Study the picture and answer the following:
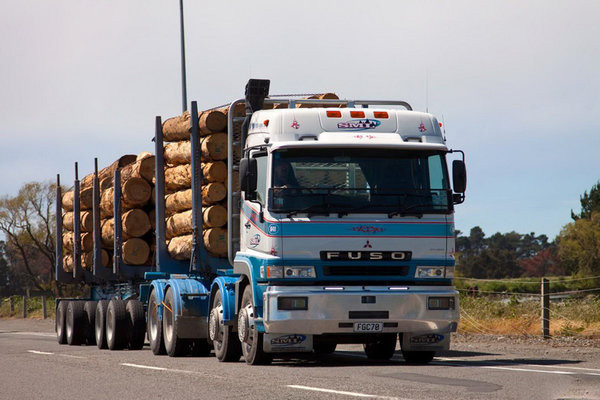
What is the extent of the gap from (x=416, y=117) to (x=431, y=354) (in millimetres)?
3319

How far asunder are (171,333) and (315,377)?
5966 millimetres

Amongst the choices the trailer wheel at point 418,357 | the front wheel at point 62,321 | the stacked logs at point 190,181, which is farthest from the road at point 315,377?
the front wheel at point 62,321

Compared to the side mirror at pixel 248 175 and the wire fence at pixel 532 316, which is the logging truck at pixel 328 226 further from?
the wire fence at pixel 532 316

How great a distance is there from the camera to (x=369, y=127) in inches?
572

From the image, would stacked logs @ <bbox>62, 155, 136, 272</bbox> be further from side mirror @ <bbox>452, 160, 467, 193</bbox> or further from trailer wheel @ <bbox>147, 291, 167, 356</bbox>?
side mirror @ <bbox>452, 160, 467, 193</bbox>

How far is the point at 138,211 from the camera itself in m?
20.6

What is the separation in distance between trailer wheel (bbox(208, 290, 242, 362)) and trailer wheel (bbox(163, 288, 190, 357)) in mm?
1175

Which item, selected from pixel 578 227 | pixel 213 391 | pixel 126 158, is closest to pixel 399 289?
pixel 213 391

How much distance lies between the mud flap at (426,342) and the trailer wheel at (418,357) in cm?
30

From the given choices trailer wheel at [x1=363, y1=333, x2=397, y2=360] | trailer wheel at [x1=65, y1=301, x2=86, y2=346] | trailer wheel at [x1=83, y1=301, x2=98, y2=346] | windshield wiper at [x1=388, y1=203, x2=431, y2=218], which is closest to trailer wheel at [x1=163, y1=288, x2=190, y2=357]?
trailer wheel at [x1=363, y1=333, x2=397, y2=360]

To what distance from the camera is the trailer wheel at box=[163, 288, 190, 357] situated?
17406mm

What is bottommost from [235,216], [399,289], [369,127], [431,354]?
[431,354]

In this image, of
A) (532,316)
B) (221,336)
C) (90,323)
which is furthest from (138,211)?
(532,316)

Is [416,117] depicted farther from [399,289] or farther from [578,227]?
[578,227]
